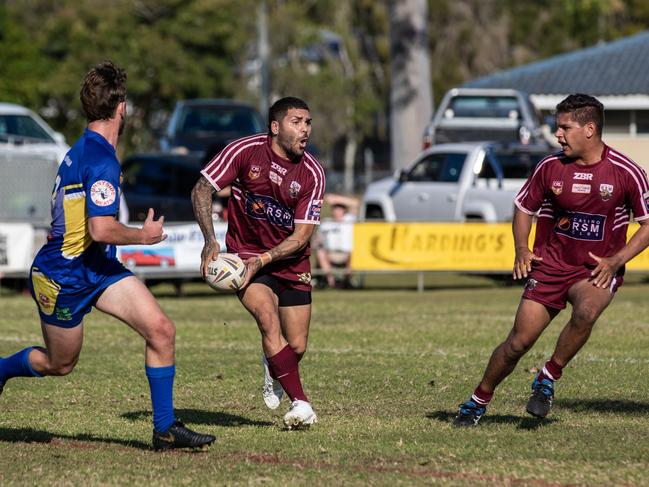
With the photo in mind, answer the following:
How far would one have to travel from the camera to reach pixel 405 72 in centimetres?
3250

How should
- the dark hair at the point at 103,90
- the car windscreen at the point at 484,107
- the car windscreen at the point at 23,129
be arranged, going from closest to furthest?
the dark hair at the point at 103,90
the car windscreen at the point at 23,129
the car windscreen at the point at 484,107

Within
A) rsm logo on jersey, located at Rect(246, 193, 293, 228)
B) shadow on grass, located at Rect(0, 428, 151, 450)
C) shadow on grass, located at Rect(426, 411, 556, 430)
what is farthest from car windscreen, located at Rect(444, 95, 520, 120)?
shadow on grass, located at Rect(0, 428, 151, 450)

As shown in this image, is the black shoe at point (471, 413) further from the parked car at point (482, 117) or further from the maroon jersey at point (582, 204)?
the parked car at point (482, 117)

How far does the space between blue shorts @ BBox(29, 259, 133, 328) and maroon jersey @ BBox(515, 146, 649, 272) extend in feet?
8.65

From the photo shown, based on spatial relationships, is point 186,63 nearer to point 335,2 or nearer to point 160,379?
point 335,2

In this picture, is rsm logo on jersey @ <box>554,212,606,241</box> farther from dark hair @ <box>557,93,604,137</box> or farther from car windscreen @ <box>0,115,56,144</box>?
car windscreen @ <box>0,115,56,144</box>

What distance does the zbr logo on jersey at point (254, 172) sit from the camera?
342 inches

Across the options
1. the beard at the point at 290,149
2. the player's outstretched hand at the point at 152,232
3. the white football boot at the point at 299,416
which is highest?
the beard at the point at 290,149

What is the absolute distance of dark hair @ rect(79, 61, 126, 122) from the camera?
745 cm

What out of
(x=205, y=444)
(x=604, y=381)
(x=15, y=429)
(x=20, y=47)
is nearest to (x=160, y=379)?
(x=205, y=444)

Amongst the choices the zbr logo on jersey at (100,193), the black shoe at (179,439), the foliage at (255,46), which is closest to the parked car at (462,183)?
the black shoe at (179,439)

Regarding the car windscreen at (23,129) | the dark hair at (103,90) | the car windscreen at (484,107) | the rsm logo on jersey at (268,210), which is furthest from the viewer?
the car windscreen at (484,107)

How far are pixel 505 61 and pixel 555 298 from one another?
61.5 m

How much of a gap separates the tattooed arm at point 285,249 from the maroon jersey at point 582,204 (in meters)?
1.37
